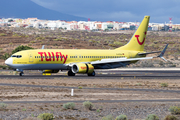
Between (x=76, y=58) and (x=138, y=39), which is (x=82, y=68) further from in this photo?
(x=138, y=39)

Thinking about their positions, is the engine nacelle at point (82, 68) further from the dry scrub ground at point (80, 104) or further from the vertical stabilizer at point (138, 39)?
the dry scrub ground at point (80, 104)

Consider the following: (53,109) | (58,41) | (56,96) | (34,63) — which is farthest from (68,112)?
(58,41)

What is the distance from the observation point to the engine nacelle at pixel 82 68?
48.8 meters

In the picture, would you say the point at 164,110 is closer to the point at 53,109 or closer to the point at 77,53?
the point at 53,109

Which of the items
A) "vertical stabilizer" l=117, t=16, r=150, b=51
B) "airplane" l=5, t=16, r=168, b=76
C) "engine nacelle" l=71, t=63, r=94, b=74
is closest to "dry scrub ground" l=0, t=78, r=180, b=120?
"airplane" l=5, t=16, r=168, b=76

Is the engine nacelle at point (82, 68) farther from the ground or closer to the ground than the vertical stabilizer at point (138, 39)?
closer to the ground

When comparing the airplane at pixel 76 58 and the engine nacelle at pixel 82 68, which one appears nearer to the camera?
the airplane at pixel 76 58

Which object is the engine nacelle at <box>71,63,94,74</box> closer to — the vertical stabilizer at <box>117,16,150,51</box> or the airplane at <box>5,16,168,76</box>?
the airplane at <box>5,16,168,76</box>

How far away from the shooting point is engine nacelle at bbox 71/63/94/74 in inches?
1922

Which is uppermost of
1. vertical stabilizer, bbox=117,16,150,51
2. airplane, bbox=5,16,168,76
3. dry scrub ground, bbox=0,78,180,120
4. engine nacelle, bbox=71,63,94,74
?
vertical stabilizer, bbox=117,16,150,51

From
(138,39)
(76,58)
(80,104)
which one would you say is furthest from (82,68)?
(80,104)

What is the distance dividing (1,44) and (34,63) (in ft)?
191

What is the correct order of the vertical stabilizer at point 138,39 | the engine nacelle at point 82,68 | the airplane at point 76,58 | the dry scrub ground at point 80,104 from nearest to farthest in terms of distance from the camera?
the dry scrub ground at point 80,104 < the airplane at point 76,58 < the engine nacelle at point 82,68 < the vertical stabilizer at point 138,39

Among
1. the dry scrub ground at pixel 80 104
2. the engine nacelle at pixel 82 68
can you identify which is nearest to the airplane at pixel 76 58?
the engine nacelle at pixel 82 68
